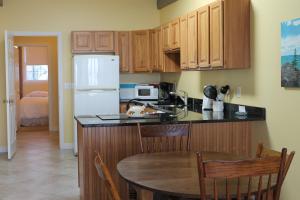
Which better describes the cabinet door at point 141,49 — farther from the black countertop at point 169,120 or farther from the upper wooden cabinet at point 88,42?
the black countertop at point 169,120

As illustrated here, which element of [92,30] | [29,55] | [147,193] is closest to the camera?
[147,193]

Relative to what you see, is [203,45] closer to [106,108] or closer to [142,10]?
[106,108]

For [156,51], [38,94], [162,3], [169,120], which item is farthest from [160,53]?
[38,94]

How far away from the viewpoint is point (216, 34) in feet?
14.2

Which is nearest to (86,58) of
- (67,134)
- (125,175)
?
(67,134)

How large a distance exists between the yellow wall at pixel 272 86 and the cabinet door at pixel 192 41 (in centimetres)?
53

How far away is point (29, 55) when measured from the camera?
12.9 meters

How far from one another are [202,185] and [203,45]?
9.55 ft

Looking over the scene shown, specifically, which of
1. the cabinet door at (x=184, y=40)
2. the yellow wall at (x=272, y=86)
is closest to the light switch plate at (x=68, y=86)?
the cabinet door at (x=184, y=40)

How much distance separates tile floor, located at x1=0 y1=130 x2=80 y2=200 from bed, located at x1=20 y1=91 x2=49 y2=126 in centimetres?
253

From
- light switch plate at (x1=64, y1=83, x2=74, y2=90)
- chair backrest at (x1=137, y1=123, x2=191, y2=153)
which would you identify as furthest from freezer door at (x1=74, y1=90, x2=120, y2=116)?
chair backrest at (x1=137, y1=123, x2=191, y2=153)

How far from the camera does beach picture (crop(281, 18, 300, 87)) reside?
11.4ft

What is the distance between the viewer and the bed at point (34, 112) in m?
10.6

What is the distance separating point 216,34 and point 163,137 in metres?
1.27
